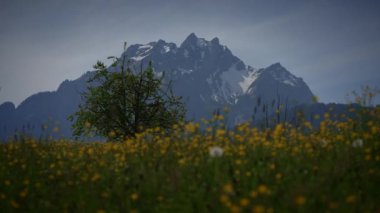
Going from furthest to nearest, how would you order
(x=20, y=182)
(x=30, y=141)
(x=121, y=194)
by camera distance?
(x=30, y=141) → (x=20, y=182) → (x=121, y=194)

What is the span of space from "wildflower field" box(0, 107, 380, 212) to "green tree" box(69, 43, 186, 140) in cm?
1125

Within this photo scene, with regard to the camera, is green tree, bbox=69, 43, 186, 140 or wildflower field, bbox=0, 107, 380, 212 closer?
wildflower field, bbox=0, 107, 380, 212

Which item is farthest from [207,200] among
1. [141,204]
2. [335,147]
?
[335,147]

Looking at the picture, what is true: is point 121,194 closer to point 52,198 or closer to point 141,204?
point 141,204

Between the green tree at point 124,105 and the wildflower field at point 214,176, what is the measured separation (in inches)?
443

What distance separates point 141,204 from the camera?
5.56 meters

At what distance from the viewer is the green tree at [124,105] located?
20328mm

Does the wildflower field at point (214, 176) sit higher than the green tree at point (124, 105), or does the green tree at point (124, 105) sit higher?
the green tree at point (124, 105)

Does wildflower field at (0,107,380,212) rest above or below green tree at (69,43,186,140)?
below

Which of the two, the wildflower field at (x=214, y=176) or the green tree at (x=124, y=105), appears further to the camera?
the green tree at (x=124, y=105)

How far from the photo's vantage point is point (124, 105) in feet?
65.2

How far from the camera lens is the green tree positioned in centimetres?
2033

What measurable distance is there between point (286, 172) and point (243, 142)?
2.48 meters

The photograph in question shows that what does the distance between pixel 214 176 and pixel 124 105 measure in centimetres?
1434
